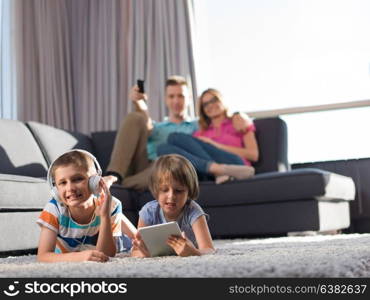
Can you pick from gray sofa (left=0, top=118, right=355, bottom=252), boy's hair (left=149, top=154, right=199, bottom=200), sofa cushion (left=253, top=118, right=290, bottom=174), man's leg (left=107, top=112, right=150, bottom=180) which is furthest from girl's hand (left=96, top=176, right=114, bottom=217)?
sofa cushion (left=253, top=118, right=290, bottom=174)

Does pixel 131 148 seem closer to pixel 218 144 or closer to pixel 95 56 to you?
pixel 218 144

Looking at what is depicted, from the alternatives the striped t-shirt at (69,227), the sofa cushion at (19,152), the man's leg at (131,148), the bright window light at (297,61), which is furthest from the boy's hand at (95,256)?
the bright window light at (297,61)

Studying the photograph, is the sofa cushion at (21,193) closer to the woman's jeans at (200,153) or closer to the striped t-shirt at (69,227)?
the striped t-shirt at (69,227)

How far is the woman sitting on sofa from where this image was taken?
10.0ft

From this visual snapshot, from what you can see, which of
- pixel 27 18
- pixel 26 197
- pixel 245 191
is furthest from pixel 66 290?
pixel 27 18

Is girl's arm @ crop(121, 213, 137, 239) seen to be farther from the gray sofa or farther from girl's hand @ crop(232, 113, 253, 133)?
girl's hand @ crop(232, 113, 253, 133)

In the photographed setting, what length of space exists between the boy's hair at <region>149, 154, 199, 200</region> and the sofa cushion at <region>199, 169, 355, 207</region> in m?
1.20

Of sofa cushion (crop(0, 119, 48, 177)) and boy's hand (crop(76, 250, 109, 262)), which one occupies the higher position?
sofa cushion (crop(0, 119, 48, 177))

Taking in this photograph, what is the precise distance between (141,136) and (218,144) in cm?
47

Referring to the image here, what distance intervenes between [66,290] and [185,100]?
2.69 meters

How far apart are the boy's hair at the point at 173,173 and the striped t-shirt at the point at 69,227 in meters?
0.17

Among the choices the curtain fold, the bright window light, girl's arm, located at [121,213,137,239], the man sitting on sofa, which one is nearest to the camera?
girl's arm, located at [121,213,137,239]

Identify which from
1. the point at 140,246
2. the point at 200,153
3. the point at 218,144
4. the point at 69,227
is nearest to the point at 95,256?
the point at 140,246

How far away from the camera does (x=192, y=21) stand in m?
4.65
